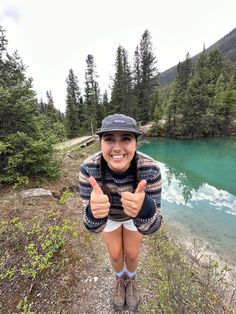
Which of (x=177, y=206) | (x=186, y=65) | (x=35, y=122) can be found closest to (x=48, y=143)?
(x=35, y=122)

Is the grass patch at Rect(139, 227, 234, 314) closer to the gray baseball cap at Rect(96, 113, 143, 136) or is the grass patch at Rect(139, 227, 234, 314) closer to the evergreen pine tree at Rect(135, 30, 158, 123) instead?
the gray baseball cap at Rect(96, 113, 143, 136)

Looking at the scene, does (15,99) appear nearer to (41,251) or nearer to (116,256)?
(41,251)

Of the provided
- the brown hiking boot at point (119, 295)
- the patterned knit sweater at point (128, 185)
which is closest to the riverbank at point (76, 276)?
the brown hiking boot at point (119, 295)

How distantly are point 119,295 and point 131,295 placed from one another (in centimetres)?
14

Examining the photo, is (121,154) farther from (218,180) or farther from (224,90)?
(224,90)

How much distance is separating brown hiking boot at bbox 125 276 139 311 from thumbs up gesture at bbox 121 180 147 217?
1417mm

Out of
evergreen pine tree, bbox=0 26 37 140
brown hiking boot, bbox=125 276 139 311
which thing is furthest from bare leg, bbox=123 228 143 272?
evergreen pine tree, bbox=0 26 37 140

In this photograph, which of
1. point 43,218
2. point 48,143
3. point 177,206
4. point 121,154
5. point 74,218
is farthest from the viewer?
point 177,206

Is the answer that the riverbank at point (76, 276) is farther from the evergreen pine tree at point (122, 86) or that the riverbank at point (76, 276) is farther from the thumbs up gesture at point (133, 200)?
the evergreen pine tree at point (122, 86)

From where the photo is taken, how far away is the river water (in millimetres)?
4840

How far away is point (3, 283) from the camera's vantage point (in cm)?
215

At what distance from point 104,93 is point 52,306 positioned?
29375mm

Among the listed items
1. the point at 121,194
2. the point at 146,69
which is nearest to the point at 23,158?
the point at 121,194

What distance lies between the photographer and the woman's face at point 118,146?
4.40 ft
